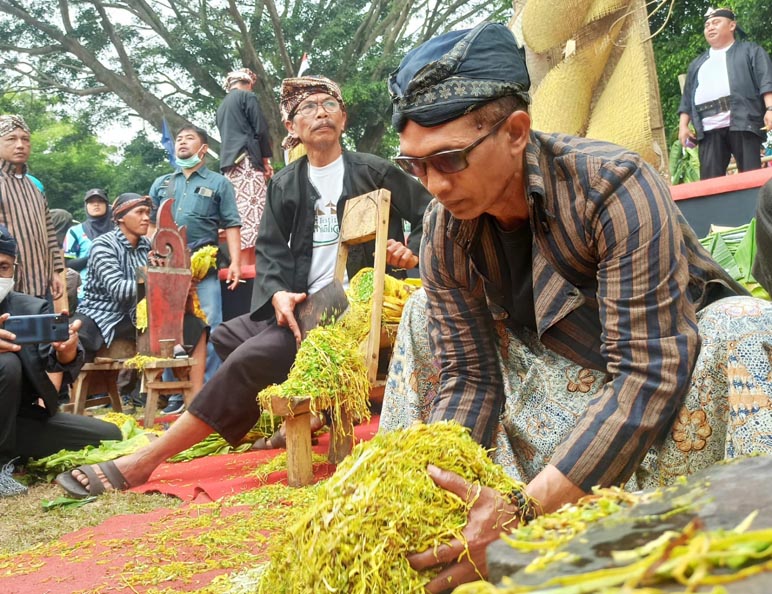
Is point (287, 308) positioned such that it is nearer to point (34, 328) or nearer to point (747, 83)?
point (34, 328)

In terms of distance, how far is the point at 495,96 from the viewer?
85.0 inches

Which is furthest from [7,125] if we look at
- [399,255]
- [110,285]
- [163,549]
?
[163,549]

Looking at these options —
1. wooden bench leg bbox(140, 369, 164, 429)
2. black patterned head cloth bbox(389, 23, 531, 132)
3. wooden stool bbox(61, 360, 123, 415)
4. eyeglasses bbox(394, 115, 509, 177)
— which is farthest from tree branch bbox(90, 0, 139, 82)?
eyeglasses bbox(394, 115, 509, 177)

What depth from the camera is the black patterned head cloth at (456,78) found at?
2.15m

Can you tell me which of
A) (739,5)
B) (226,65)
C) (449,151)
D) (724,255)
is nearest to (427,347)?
(449,151)

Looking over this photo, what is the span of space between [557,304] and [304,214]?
9.07 ft

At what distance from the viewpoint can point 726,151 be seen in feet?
28.3

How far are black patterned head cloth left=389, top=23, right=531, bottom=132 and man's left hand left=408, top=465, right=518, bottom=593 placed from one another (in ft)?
2.92

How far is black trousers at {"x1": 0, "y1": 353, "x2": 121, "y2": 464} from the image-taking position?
16.8 ft

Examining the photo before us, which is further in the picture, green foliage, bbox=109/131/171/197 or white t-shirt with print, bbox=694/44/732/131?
green foliage, bbox=109/131/171/197

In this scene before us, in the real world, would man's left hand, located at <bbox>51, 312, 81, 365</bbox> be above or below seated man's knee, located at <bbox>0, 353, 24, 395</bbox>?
above

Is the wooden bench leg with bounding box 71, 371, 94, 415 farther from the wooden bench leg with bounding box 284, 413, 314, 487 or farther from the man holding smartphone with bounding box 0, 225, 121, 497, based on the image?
the wooden bench leg with bounding box 284, 413, 314, 487

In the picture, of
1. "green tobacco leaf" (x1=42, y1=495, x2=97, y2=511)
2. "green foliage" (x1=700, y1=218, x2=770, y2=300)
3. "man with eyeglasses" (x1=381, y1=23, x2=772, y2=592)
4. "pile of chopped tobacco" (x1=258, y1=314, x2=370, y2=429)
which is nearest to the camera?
"man with eyeglasses" (x1=381, y1=23, x2=772, y2=592)

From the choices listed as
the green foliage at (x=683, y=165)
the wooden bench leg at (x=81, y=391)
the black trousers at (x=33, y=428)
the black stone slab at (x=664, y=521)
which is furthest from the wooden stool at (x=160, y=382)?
the green foliage at (x=683, y=165)
